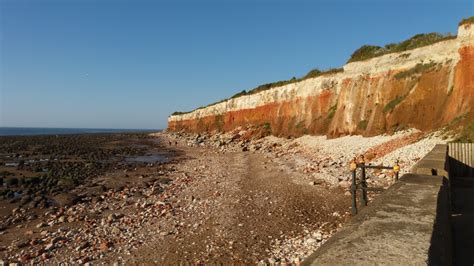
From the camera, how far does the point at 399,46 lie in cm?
2906

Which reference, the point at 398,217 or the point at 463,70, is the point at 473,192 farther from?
the point at 463,70

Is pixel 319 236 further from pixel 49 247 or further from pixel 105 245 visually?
pixel 49 247

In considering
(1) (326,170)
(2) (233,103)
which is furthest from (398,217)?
(2) (233,103)

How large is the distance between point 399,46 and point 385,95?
20.4ft

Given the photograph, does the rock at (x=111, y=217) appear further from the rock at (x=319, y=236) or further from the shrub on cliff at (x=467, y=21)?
the shrub on cliff at (x=467, y=21)

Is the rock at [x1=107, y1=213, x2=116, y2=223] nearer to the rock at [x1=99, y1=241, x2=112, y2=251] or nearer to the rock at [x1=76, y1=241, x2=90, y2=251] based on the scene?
the rock at [x1=76, y1=241, x2=90, y2=251]

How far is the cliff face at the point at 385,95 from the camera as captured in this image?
66.7 feet

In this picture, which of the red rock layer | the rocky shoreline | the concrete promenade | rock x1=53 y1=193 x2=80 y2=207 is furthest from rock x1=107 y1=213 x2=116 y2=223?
the red rock layer

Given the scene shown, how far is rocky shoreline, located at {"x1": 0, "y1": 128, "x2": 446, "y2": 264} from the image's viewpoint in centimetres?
877

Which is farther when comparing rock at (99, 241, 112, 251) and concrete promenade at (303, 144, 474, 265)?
rock at (99, 241, 112, 251)

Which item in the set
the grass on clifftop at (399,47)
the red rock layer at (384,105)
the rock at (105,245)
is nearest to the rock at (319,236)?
the rock at (105,245)

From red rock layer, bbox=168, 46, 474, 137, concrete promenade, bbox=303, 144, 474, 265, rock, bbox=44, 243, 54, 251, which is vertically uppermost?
red rock layer, bbox=168, 46, 474, 137

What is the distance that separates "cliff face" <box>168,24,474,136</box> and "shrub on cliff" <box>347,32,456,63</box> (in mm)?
874

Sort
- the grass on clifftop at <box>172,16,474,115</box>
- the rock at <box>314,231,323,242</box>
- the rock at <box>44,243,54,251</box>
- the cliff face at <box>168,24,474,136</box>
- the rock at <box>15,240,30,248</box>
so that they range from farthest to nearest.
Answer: the grass on clifftop at <box>172,16,474,115</box> < the cliff face at <box>168,24,474,136</box> < the rock at <box>15,240,30,248</box> < the rock at <box>44,243,54,251</box> < the rock at <box>314,231,323,242</box>
